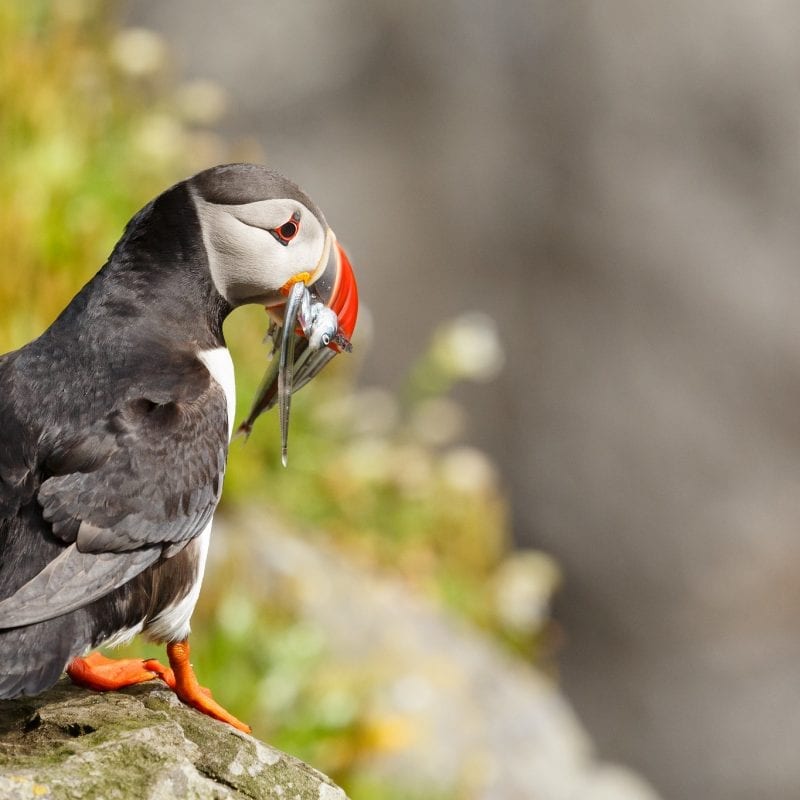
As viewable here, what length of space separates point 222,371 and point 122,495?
46cm

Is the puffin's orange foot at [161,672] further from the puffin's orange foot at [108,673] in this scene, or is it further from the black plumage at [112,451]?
the black plumage at [112,451]

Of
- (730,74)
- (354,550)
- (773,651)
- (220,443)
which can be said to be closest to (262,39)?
(730,74)

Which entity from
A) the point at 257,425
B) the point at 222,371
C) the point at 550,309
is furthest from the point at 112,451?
the point at 550,309

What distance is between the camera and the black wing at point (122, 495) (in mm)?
2527

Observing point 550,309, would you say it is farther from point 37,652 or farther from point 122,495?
point 37,652

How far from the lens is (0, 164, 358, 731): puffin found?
Result: 2572 mm

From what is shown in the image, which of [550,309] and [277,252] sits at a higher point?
[277,252]

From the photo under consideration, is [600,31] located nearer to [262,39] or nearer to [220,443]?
[262,39]

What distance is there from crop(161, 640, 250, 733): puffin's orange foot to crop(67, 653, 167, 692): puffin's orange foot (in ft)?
0.26

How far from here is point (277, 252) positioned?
2.92 meters

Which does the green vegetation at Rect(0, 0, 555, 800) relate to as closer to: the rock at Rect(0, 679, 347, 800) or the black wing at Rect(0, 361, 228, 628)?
the rock at Rect(0, 679, 347, 800)

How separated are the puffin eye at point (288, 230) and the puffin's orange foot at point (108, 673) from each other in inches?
41.2

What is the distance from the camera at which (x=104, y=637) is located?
8.70 feet

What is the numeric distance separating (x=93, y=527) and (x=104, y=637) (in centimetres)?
25
